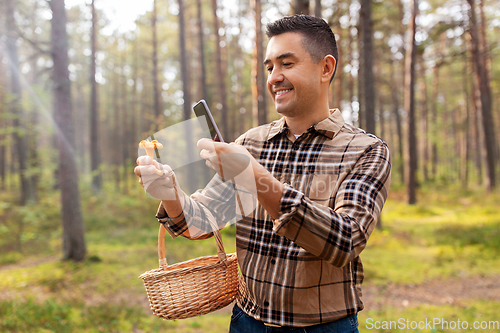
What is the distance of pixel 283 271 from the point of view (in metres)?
1.47

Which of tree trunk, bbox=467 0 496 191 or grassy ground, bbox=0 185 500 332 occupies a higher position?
tree trunk, bbox=467 0 496 191

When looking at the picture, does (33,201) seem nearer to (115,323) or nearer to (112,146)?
(115,323)

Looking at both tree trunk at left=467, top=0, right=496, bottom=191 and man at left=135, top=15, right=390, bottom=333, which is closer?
man at left=135, top=15, right=390, bottom=333

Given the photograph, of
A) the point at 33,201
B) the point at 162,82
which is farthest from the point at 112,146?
the point at 33,201

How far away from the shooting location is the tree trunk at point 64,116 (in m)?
7.40

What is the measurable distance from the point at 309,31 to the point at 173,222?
1.12m

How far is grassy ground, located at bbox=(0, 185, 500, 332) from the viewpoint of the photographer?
198 inches

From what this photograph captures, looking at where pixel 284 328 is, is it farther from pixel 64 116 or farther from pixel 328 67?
pixel 64 116

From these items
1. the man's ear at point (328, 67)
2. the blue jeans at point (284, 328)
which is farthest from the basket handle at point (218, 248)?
the man's ear at point (328, 67)

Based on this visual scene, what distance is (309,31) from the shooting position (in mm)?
1527

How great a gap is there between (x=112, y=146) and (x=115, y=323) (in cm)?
3321

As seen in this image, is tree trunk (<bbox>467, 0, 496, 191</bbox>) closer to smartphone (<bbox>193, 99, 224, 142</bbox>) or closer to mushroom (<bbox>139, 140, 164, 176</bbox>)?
smartphone (<bbox>193, 99, 224, 142</bbox>)

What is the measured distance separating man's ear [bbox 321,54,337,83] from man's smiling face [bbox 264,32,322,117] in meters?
0.04

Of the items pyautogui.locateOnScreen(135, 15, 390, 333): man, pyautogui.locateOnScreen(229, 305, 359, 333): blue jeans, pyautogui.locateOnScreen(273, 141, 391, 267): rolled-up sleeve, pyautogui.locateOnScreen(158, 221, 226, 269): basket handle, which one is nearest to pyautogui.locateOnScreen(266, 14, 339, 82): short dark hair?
pyautogui.locateOnScreen(135, 15, 390, 333): man
